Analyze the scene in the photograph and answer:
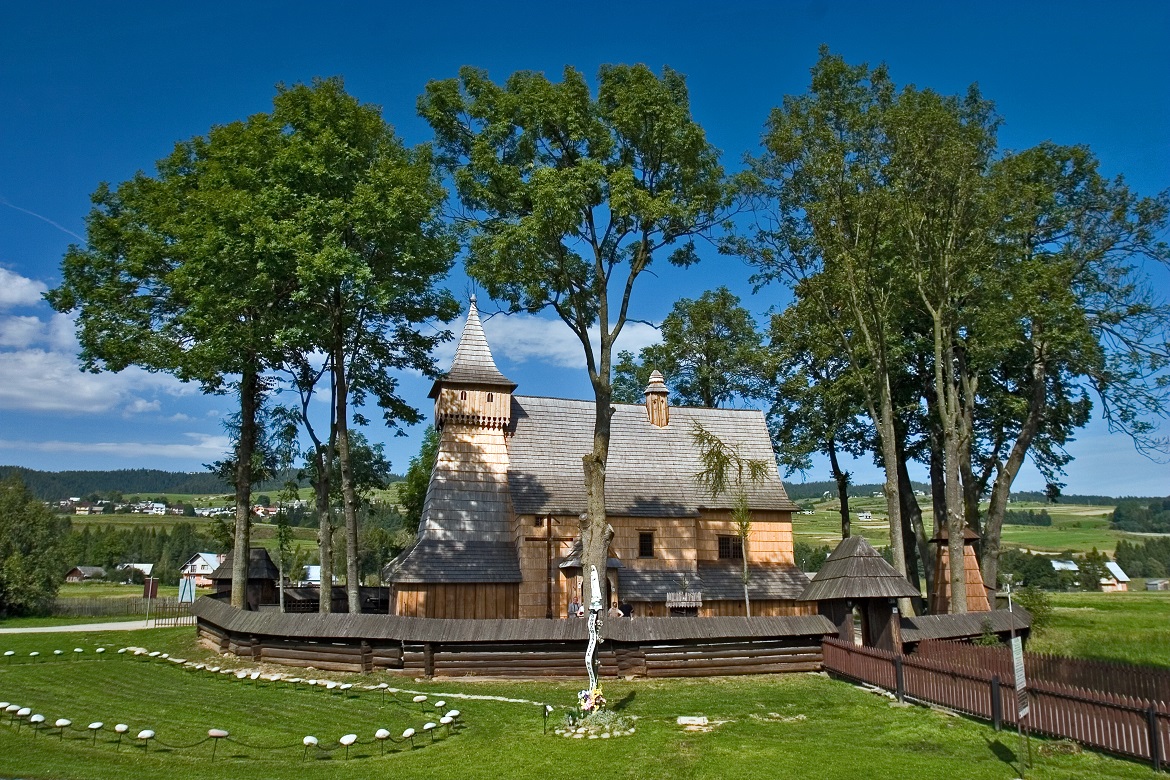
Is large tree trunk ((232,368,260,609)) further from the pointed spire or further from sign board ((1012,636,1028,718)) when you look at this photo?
sign board ((1012,636,1028,718))

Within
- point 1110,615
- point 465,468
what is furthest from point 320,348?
point 1110,615

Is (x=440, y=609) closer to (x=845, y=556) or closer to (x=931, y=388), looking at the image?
(x=845, y=556)

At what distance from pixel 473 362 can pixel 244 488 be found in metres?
10.1

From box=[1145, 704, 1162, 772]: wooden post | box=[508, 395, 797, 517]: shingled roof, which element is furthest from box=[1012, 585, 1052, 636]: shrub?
box=[1145, 704, 1162, 772]: wooden post

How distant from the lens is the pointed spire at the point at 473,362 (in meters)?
31.9

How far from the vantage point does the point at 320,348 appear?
26.1m

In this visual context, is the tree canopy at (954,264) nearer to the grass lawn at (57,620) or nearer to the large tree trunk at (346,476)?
the large tree trunk at (346,476)

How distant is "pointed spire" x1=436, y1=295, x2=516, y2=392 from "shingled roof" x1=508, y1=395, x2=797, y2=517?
188 cm

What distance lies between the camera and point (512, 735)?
544 inches

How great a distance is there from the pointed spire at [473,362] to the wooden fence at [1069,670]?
1855cm

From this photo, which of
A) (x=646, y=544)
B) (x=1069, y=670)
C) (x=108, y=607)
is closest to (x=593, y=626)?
Answer: (x=1069, y=670)

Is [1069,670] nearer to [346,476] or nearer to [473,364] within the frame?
[346,476]

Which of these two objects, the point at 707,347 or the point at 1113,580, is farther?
the point at 1113,580

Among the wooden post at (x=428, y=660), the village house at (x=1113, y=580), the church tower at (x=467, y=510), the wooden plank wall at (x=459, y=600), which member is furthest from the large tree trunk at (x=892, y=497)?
the village house at (x=1113, y=580)
